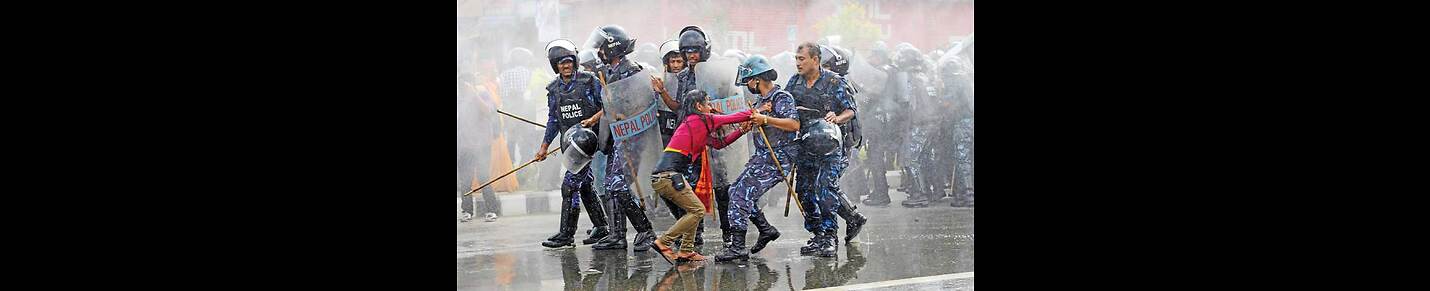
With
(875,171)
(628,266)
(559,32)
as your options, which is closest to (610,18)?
(559,32)

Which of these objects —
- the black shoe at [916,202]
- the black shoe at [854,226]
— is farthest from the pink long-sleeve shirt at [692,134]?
the black shoe at [916,202]

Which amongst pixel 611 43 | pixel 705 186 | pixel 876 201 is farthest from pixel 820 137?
pixel 876 201

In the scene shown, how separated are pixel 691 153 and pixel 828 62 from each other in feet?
5.68

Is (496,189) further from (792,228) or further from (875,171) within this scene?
(875,171)

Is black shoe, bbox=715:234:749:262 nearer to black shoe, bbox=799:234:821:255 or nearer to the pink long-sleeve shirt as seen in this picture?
black shoe, bbox=799:234:821:255

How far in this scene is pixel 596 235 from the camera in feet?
31.3

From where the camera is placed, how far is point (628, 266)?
28.7ft

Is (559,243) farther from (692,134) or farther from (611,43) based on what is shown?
(692,134)

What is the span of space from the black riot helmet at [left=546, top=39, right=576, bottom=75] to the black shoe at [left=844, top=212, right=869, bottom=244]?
2.26m

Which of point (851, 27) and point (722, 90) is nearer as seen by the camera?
point (722, 90)

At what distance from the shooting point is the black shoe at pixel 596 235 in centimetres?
949

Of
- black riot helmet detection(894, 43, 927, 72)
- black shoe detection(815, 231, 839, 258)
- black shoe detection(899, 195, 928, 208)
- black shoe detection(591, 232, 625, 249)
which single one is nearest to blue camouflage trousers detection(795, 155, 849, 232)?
black shoe detection(815, 231, 839, 258)

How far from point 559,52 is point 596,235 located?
1313mm

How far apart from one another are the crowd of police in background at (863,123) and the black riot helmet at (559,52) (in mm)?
116
